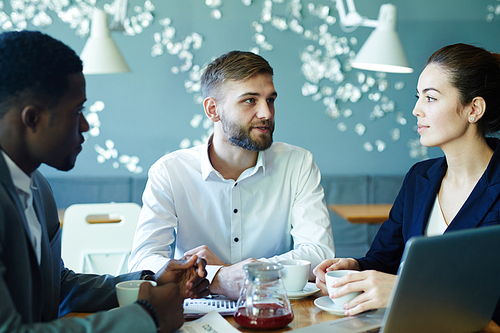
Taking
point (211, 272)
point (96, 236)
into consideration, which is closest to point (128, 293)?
point (211, 272)

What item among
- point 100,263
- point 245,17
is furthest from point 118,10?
point 100,263

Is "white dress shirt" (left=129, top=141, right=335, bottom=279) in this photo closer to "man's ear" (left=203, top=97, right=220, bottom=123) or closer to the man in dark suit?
"man's ear" (left=203, top=97, right=220, bottom=123)

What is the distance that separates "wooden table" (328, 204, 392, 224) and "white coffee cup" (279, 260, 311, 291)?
6.44ft

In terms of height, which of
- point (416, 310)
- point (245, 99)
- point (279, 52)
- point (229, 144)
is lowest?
point (416, 310)

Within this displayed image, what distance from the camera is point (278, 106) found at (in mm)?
3994

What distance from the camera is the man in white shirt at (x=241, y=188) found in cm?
172

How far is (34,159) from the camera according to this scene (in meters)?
0.83

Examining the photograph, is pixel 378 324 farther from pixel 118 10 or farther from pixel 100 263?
pixel 118 10

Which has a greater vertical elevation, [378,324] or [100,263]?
[378,324]

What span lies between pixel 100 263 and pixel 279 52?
2.45m

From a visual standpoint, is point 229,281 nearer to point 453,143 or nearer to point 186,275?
point 186,275

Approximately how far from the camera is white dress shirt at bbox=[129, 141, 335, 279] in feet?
5.57

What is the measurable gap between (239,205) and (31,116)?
107cm

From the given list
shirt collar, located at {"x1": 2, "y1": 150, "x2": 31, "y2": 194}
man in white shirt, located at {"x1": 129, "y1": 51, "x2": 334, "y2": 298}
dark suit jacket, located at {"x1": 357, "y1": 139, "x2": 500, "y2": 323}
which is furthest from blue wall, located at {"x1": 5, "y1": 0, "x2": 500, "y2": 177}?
shirt collar, located at {"x1": 2, "y1": 150, "x2": 31, "y2": 194}
